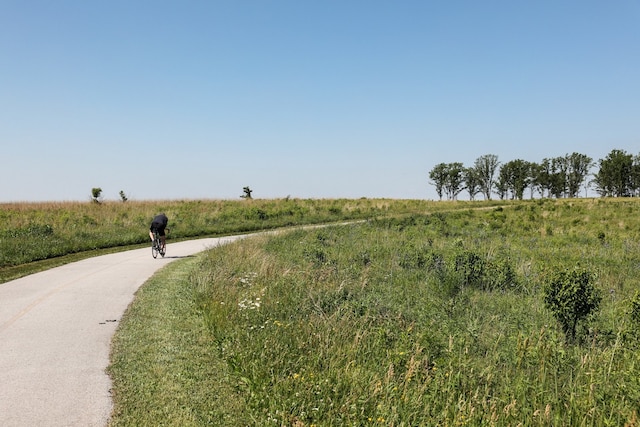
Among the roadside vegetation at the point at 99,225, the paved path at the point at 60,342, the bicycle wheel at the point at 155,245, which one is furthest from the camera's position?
the roadside vegetation at the point at 99,225

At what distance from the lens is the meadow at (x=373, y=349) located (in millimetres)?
5168

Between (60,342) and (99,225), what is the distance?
23.1 m

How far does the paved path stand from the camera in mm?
5480

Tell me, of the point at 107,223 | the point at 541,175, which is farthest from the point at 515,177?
the point at 107,223

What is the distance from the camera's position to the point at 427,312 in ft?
29.6

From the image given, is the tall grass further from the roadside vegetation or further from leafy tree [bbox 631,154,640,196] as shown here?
leafy tree [bbox 631,154,640,196]

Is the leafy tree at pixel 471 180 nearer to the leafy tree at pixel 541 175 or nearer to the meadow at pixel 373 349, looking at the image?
the leafy tree at pixel 541 175

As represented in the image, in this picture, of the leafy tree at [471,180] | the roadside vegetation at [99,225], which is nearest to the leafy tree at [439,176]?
the leafy tree at [471,180]

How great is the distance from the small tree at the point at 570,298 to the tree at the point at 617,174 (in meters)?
118

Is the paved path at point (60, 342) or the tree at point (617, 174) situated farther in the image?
the tree at point (617, 174)

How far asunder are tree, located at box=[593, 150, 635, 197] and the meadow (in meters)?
111

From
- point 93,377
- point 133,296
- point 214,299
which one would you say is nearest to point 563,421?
point 93,377

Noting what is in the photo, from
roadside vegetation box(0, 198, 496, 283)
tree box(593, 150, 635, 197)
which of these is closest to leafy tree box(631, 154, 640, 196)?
tree box(593, 150, 635, 197)

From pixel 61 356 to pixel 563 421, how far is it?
767cm
